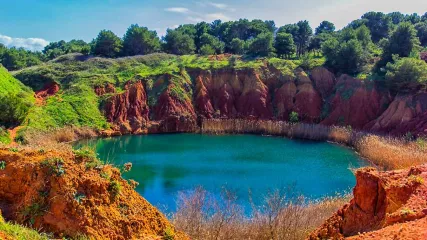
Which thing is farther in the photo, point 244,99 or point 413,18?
point 413,18

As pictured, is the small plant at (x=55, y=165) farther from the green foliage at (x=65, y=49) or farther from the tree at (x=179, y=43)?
the tree at (x=179, y=43)

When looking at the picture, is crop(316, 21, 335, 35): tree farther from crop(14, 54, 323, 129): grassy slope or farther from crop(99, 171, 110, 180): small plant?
crop(99, 171, 110, 180): small plant

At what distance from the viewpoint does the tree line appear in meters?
52.9

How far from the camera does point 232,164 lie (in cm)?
3509

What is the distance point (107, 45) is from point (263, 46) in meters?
26.5

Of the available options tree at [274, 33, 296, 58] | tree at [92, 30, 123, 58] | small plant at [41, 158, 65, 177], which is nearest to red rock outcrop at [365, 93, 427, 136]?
tree at [274, 33, 296, 58]

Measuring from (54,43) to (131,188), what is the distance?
359 ft

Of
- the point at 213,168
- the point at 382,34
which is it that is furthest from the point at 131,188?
the point at 382,34

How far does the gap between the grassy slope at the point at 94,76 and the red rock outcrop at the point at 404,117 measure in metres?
15.3

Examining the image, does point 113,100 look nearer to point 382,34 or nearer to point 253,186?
point 253,186

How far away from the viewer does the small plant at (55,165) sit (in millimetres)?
11330

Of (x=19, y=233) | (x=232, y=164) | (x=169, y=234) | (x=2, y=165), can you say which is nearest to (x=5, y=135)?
(x=232, y=164)

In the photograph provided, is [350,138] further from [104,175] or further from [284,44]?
[104,175]

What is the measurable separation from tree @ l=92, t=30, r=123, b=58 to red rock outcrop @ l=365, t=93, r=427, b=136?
144ft
